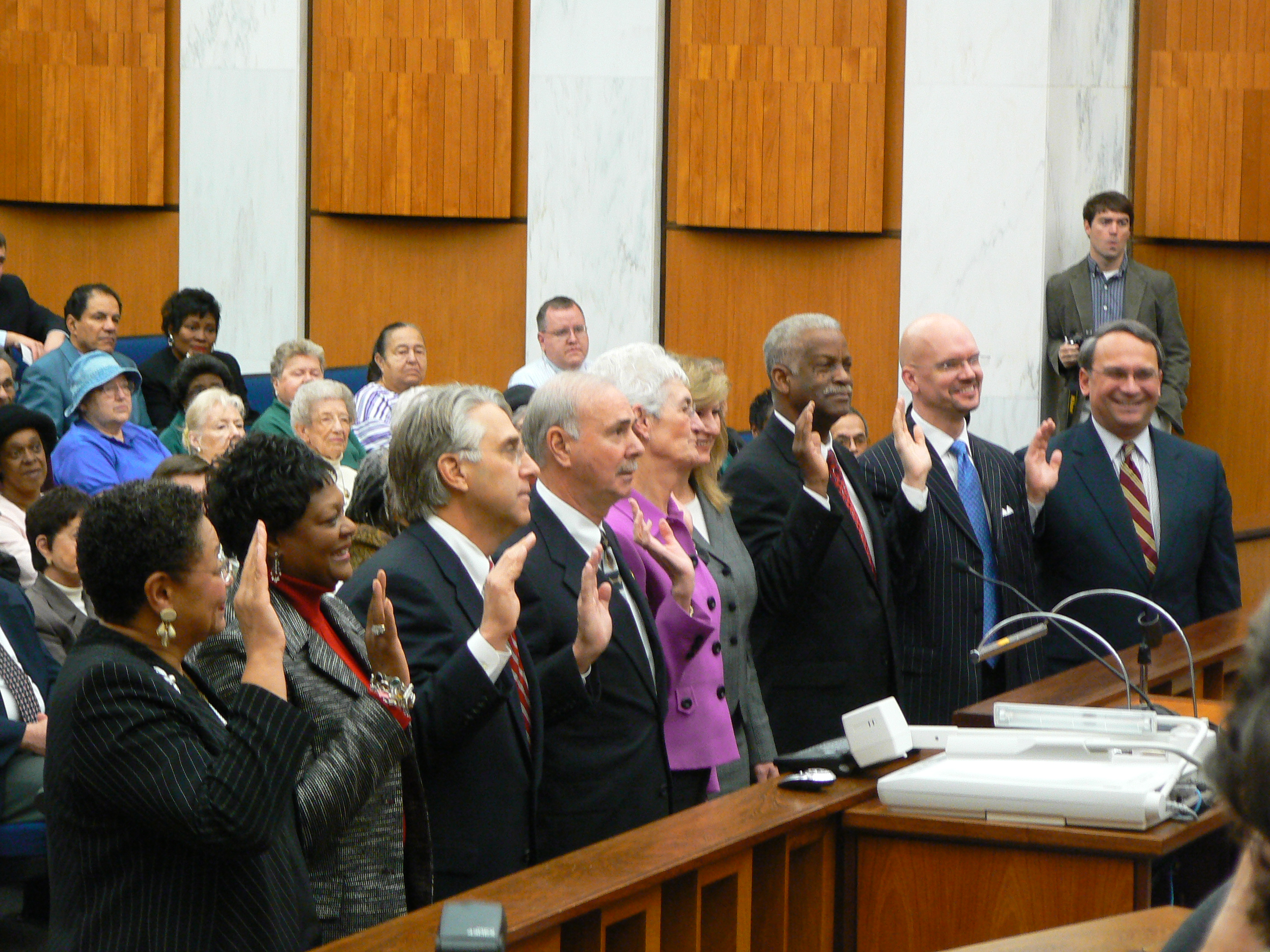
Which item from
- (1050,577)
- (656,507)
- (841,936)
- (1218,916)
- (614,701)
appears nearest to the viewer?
(1218,916)

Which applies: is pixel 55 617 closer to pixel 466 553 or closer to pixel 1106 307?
pixel 466 553

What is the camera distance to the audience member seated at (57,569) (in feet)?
13.9

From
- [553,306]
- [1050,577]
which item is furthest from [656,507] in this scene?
[553,306]

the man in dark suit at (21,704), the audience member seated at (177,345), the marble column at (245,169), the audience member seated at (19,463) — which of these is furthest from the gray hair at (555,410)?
the marble column at (245,169)

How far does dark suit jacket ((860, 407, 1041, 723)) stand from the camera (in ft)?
12.5

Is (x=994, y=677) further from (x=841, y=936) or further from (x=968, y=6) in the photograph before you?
(x=968, y=6)

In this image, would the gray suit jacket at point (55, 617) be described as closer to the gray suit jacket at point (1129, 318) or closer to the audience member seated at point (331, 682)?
the audience member seated at point (331, 682)

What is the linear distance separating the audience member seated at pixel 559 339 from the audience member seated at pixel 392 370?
42 cm

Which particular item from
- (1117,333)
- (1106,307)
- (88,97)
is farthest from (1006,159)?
(88,97)

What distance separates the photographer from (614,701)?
9.71 feet

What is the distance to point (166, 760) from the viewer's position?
202 centimetres

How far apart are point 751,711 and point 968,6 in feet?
15.8

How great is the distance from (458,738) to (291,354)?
4207 millimetres

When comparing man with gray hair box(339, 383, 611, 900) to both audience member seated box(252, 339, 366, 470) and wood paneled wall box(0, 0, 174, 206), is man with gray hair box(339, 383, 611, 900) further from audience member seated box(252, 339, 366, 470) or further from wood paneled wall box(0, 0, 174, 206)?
wood paneled wall box(0, 0, 174, 206)
